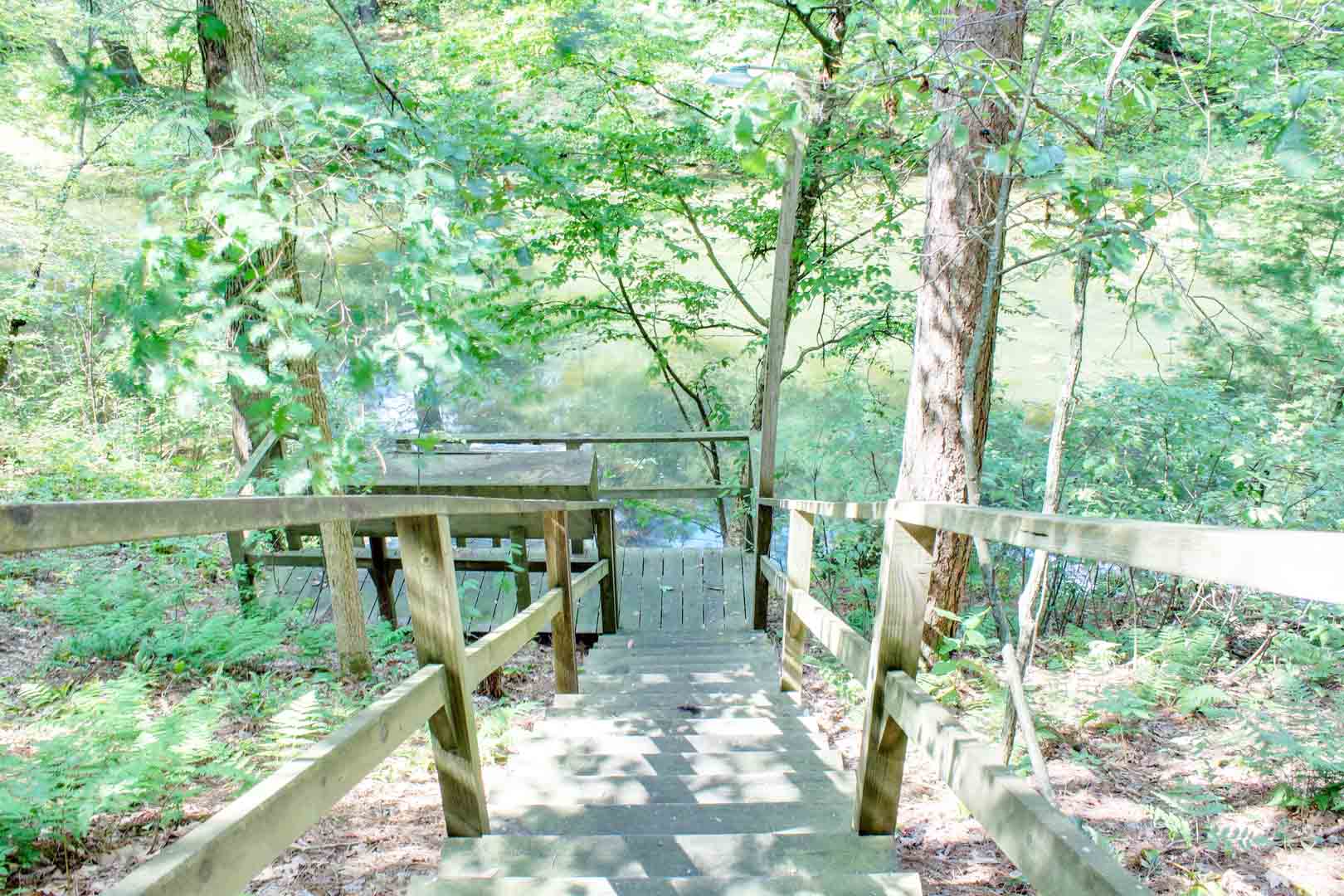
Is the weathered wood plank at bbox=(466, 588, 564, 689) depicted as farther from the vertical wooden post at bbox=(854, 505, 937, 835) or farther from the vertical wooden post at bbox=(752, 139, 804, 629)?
the vertical wooden post at bbox=(752, 139, 804, 629)

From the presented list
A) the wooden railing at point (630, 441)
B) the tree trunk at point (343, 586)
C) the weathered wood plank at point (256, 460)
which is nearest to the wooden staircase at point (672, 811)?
the tree trunk at point (343, 586)

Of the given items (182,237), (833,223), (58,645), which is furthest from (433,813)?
(833,223)

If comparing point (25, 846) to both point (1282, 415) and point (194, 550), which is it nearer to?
point (194, 550)

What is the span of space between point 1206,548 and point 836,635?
6.19 ft

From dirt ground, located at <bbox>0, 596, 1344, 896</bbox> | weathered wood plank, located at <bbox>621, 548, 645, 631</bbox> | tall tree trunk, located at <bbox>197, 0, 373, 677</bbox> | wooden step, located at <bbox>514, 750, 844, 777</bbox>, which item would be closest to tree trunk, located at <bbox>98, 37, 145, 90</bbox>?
tall tree trunk, located at <bbox>197, 0, 373, 677</bbox>

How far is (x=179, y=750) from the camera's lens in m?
2.83

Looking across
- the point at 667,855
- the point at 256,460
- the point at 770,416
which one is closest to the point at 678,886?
the point at 667,855

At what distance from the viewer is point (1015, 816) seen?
4.45 feet

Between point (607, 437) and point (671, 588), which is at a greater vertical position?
point (607, 437)

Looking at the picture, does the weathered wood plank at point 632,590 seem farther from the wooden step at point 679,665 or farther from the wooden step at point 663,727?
the wooden step at point 663,727

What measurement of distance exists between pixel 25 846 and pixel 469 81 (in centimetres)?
752

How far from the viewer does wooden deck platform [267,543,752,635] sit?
→ 6.39 m

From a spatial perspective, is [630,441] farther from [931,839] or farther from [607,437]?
[931,839]

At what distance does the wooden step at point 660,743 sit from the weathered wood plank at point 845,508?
2.91 ft
